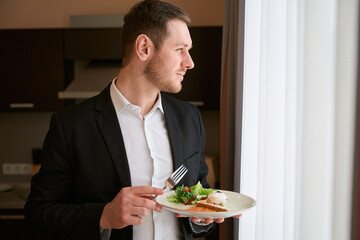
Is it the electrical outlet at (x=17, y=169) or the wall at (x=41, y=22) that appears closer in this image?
the wall at (x=41, y=22)

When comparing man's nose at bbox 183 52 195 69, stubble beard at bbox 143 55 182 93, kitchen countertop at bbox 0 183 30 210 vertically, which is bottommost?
kitchen countertop at bbox 0 183 30 210

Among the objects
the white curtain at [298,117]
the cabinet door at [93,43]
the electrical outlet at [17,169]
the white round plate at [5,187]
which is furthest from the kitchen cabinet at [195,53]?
the white round plate at [5,187]

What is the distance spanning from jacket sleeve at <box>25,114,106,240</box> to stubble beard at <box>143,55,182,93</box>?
0.36 metres

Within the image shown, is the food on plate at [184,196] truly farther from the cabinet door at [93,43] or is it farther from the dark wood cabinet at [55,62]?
the cabinet door at [93,43]

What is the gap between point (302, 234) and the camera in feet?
5.02

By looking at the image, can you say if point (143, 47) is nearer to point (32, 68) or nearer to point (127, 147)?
point (127, 147)

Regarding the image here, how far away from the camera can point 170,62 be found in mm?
1399

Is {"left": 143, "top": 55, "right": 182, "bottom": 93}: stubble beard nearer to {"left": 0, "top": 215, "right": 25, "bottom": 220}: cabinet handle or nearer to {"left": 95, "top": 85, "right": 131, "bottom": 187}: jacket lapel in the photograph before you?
{"left": 95, "top": 85, "right": 131, "bottom": 187}: jacket lapel

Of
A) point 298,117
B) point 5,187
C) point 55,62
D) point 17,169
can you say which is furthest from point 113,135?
point 17,169

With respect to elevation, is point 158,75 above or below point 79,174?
above

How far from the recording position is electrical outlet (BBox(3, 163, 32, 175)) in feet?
11.8

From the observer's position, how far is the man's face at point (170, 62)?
54.9 inches

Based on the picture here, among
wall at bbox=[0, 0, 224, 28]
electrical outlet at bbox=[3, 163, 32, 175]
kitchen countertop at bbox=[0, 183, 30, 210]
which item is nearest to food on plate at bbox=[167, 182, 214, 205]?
kitchen countertop at bbox=[0, 183, 30, 210]

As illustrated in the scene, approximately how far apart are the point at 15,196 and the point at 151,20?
2361 mm
